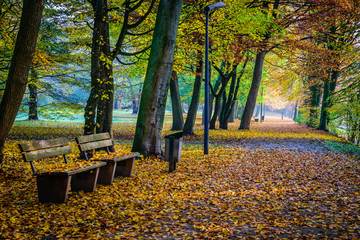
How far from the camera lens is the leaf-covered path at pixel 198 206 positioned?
4168mm

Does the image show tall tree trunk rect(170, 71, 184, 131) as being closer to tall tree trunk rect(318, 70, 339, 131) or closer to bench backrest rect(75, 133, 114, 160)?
tall tree trunk rect(318, 70, 339, 131)

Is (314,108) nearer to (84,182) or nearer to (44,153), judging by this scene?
(84,182)

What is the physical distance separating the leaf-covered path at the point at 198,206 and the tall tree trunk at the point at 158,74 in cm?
102

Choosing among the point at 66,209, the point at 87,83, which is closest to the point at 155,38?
the point at 66,209

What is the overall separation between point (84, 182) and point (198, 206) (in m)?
2.26

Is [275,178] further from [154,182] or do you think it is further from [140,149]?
[140,149]

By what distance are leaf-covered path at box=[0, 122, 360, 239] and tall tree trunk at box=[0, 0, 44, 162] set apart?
154 centimetres

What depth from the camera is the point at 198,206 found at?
A: 5461mm

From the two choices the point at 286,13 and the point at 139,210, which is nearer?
the point at 139,210

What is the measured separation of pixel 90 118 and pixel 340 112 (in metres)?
12.7

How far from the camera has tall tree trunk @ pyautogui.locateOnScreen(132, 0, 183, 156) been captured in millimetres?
9523

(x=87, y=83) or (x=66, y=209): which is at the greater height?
(x=87, y=83)

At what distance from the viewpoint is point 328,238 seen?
3.93 m

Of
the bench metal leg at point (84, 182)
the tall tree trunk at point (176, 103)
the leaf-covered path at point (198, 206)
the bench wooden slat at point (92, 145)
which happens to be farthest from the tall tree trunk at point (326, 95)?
the bench metal leg at point (84, 182)
